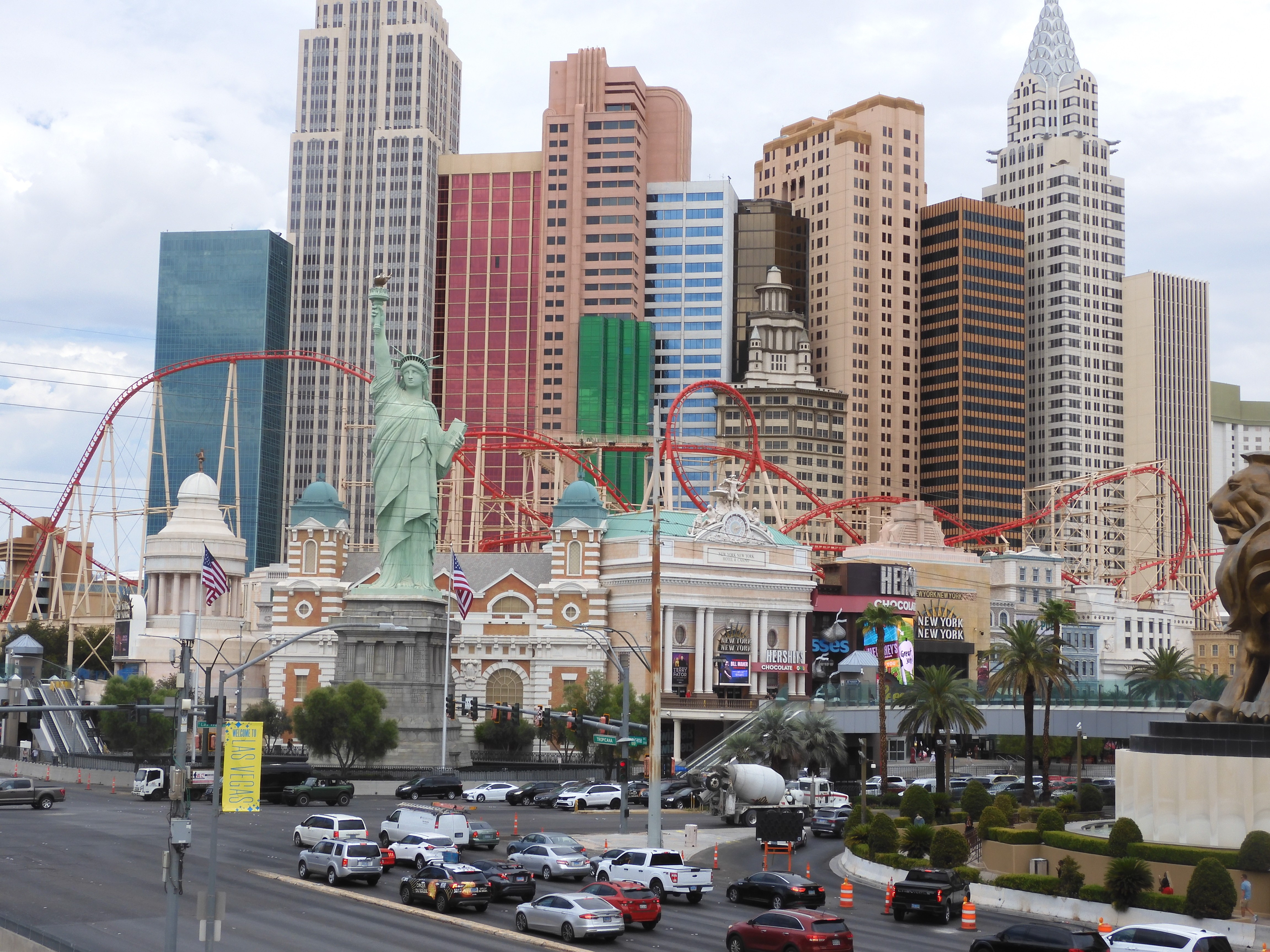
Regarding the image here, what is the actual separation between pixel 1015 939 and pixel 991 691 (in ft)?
158

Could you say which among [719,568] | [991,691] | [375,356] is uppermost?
[375,356]

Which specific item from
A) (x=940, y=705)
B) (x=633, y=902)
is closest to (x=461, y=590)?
(x=940, y=705)

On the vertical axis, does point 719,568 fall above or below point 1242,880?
above

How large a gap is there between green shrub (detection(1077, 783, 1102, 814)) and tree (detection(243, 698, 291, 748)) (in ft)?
196

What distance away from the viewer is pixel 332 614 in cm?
11781

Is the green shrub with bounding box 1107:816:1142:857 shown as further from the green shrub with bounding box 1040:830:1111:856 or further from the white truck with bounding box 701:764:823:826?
the white truck with bounding box 701:764:823:826

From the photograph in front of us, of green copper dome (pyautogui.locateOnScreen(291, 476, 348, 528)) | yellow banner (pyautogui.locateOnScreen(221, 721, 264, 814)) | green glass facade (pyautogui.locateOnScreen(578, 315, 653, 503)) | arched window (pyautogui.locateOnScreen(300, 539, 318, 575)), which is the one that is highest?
green glass facade (pyautogui.locateOnScreen(578, 315, 653, 503))

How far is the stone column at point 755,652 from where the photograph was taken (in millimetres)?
114062

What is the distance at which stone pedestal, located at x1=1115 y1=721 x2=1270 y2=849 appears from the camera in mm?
46781

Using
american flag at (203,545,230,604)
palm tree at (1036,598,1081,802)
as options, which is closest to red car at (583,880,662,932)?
palm tree at (1036,598,1081,802)

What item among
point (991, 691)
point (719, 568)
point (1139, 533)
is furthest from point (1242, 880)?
point (1139, 533)

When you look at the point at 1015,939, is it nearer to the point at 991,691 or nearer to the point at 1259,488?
the point at 1259,488

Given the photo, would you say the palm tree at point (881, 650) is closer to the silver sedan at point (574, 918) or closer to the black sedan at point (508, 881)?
the black sedan at point (508, 881)

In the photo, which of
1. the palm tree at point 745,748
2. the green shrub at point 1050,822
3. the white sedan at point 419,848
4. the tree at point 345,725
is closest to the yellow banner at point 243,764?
the white sedan at point 419,848
